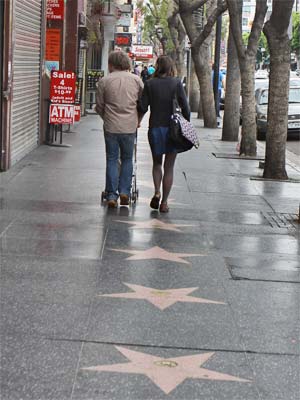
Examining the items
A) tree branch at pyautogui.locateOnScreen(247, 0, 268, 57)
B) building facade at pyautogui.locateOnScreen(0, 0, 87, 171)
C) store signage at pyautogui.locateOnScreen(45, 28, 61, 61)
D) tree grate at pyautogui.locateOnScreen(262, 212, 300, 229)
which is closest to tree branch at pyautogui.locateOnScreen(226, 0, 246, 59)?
tree branch at pyautogui.locateOnScreen(247, 0, 268, 57)

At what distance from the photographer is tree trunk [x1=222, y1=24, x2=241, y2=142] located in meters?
22.0

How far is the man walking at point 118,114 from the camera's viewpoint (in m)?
10.3

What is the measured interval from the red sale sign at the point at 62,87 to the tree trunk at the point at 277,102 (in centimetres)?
530

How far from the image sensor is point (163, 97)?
33.6ft

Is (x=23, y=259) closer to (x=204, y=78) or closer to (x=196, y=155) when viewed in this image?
(x=196, y=155)

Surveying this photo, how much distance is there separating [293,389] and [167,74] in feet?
19.8

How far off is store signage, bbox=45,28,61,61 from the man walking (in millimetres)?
11338

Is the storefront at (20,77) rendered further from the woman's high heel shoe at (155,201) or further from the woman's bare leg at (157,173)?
the woman's high heel shoe at (155,201)

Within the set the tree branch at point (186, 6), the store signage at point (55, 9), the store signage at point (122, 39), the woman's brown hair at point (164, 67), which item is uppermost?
the tree branch at point (186, 6)

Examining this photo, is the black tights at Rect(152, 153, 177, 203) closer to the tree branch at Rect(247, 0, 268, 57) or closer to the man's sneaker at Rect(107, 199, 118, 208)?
the man's sneaker at Rect(107, 199, 118, 208)

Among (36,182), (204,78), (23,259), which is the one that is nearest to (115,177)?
(36,182)

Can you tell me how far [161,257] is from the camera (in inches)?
314

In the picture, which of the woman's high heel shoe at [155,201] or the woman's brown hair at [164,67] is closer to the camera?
the woman's brown hair at [164,67]

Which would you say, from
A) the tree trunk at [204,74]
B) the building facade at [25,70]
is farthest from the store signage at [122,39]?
the building facade at [25,70]
